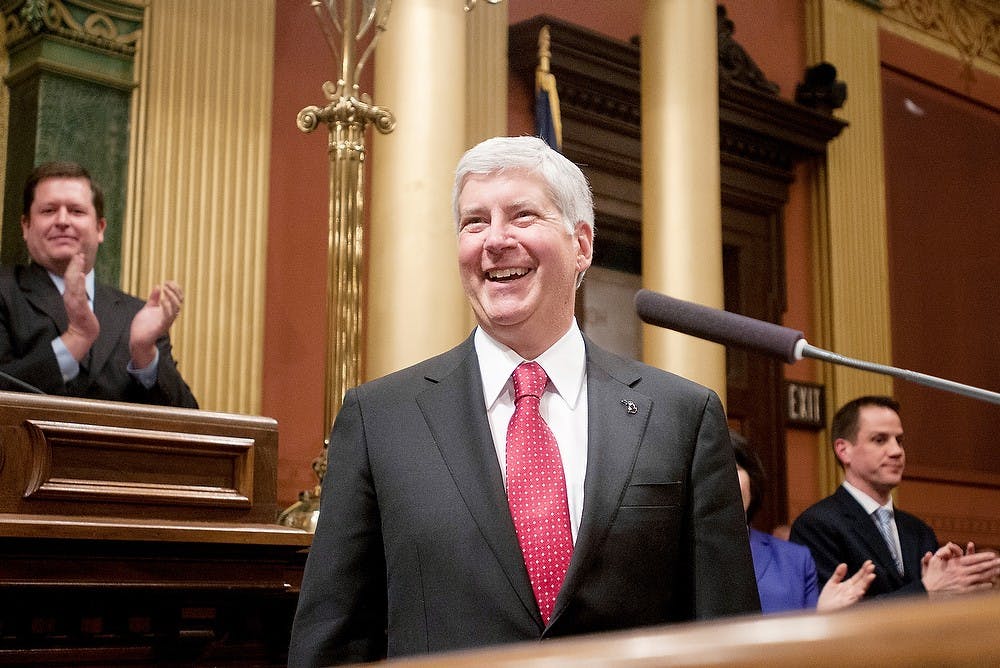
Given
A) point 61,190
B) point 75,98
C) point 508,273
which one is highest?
point 75,98

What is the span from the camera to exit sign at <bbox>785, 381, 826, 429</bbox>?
7070mm

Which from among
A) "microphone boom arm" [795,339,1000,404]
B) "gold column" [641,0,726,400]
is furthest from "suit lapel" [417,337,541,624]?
"gold column" [641,0,726,400]

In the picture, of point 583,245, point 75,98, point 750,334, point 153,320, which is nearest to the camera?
point 750,334

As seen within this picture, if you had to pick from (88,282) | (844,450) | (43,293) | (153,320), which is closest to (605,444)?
(153,320)

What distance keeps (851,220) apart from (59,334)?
5.51 metres

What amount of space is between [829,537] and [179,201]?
2.74 metres

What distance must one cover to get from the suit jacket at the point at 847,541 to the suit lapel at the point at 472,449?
6.83 ft

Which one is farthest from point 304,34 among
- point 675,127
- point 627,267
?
point 627,267

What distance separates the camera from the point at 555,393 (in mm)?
1618

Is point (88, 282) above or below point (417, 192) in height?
below

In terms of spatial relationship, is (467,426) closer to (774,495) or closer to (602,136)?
(602,136)

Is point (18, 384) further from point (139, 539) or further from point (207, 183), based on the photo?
point (207, 183)

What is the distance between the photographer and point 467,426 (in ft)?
5.14

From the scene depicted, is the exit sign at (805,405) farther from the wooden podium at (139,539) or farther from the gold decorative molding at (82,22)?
the wooden podium at (139,539)
